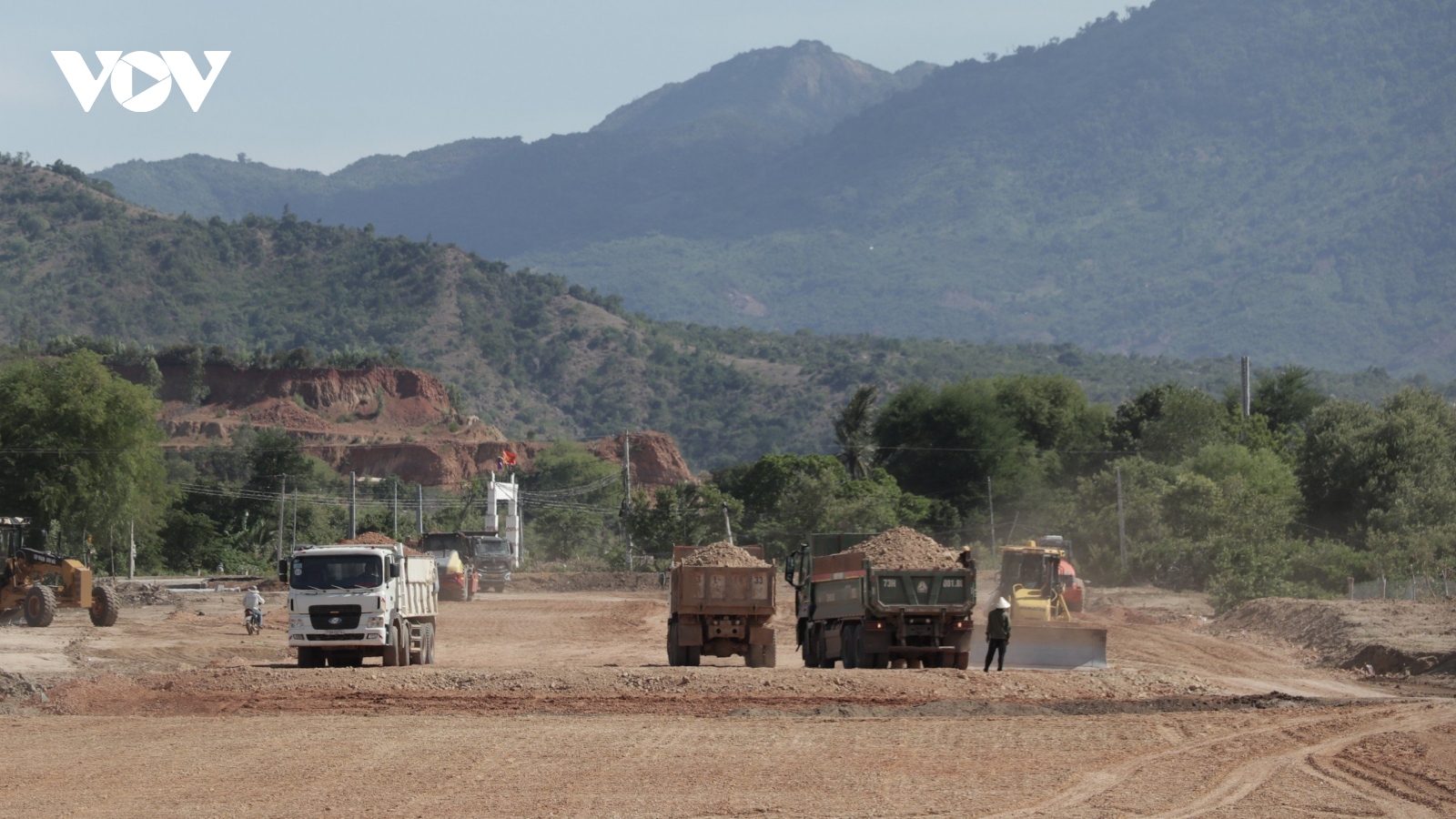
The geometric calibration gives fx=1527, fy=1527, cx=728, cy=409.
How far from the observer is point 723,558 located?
2908cm

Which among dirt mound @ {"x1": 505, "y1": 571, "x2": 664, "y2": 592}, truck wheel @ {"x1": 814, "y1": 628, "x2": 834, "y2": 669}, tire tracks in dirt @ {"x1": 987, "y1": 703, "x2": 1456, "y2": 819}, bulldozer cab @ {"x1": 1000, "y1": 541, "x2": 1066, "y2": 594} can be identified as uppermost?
bulldozer cab @ {"x1": 1000, "y1": 541, "x2": 1066, "y2": 594}

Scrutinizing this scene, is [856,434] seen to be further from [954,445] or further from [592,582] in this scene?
[592,582]

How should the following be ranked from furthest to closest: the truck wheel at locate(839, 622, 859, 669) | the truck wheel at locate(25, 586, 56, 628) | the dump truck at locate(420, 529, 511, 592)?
the dump truck at locate(420, 529, 511, 592) → the truck wheel at locate(25, 586, 56, 628) → the truck wheel at locate(839, 622, 859, 669)

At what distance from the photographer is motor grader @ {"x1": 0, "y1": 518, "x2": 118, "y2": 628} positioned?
4112 cm

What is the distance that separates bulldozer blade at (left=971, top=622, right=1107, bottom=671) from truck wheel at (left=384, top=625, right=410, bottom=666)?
11940 mm

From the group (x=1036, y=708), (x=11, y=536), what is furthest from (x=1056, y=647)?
(x=11, y=536)

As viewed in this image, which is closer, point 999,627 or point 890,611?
point 890,611

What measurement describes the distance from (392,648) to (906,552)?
33.1 ft

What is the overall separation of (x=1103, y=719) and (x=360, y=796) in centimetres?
1041

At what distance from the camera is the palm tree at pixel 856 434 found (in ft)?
330

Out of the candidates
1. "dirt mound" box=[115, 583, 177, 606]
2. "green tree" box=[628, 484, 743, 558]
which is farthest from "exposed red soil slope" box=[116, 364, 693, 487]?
"dirt mound" box=[115, 583, 177, 606]

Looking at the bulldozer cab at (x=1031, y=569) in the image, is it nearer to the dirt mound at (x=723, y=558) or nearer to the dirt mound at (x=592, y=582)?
the dirt mound at (x=723, y=558)

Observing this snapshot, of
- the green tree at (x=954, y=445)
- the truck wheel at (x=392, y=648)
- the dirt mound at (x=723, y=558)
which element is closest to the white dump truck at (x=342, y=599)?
the truck wheel at (x=392, y=648)

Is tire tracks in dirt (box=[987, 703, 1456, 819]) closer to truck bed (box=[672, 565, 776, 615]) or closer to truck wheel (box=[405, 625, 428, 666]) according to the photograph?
truck bed (box=[672, 565, 776, 615])
